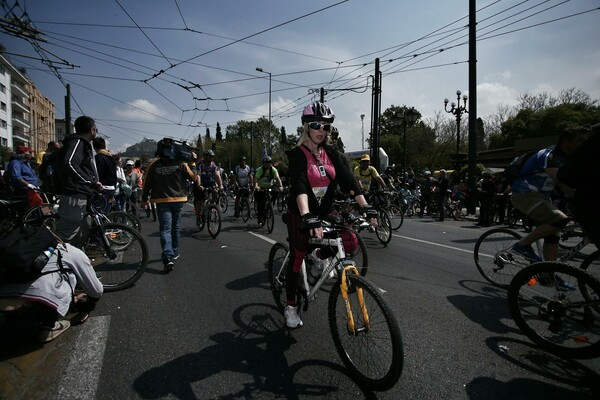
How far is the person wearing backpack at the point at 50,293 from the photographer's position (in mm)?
2451

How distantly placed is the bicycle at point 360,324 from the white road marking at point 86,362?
1.72 metres

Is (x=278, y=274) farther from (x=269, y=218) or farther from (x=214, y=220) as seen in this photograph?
(x=269, y=218)

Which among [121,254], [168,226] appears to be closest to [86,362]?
[121,254]

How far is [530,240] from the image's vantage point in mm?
3775

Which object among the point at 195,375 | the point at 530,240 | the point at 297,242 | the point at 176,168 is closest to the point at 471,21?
the point at 530,240

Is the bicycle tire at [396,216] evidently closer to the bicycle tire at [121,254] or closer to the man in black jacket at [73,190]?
the bicycle tire at [121,254]

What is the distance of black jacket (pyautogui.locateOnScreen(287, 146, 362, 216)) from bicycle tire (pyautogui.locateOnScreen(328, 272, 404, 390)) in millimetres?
822

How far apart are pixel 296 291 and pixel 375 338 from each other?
3.02 ft

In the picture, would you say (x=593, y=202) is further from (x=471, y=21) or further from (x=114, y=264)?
(x=471, y=21)

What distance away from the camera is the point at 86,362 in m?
2.47

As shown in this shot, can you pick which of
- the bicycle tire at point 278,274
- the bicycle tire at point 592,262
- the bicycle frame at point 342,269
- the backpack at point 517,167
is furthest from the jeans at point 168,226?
the bicycle tire at point 592,262

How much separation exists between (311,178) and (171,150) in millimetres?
3436

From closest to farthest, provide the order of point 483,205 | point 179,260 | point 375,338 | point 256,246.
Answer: point 375,338, point 179,260, point 256,246, point 483,205

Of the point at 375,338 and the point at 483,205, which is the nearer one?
the point at 375,338
